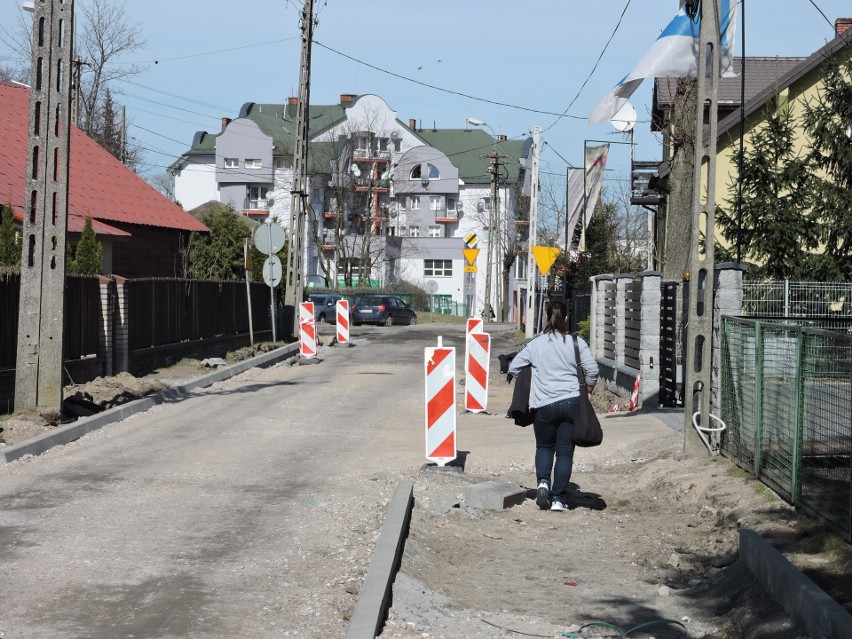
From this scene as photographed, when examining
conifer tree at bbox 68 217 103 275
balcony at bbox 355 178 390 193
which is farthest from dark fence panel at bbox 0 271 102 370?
balcony at bbox 355 178 390 193

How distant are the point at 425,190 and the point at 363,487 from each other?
78.8 metres

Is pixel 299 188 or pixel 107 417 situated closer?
pixel 107 417

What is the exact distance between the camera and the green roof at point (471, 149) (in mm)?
90688

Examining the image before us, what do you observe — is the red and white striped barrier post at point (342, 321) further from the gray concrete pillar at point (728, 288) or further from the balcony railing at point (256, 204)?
the balcony railing at point (256, 204)

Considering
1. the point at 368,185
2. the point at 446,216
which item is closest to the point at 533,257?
the point at 368,185

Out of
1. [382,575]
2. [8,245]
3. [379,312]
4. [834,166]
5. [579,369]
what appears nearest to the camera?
[382,575]

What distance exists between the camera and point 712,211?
444 inches

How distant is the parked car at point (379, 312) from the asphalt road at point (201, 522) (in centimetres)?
3635

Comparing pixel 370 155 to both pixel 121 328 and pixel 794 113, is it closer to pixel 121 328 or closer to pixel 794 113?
pixel 794 113

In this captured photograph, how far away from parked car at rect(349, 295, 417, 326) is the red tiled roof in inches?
603

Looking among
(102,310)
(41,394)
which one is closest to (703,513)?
(41,394)

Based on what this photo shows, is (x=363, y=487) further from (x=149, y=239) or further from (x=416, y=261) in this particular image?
(x=416, y=261)

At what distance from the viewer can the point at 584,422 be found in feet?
30.9

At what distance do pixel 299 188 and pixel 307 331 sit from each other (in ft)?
24.4
